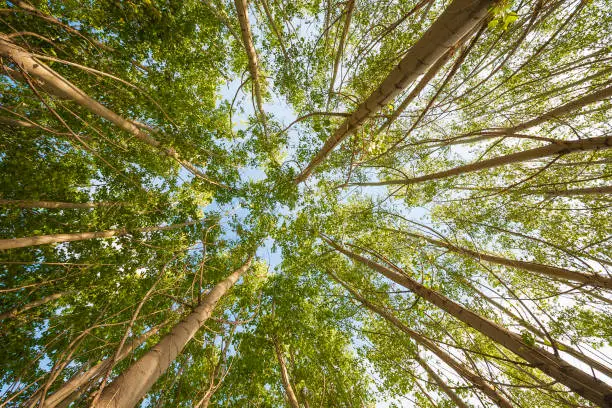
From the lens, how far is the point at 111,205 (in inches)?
219

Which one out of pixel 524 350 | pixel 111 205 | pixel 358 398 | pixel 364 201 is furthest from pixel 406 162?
pixel 111 205

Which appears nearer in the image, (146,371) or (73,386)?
(146,371)

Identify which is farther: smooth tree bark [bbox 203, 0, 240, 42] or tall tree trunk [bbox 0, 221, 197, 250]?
smooth tree bark [bbox 203, 0, 240, 42]

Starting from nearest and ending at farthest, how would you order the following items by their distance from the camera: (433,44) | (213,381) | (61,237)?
(433,44) < (213,381) < (61,237)

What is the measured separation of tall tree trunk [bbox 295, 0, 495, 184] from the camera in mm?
1685

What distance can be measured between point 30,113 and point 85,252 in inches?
141

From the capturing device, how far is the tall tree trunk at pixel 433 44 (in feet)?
5.53

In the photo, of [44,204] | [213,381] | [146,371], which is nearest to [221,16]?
[44,204]

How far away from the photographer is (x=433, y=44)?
1.89 metres

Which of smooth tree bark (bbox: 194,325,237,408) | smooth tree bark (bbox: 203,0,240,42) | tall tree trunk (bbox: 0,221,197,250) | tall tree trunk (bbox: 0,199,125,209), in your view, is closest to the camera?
smooth tree bark (bbox: 194,325,237,408)

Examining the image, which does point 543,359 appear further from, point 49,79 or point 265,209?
point 49,79

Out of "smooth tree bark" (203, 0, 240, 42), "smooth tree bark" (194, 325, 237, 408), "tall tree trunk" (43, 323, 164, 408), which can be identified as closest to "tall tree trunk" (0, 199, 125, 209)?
"tall tree trunk" (43, 323, 164, 408)

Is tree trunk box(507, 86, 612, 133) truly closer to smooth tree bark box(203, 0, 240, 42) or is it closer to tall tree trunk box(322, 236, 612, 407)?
tall tree trunk box(322, 236, 612, 407)

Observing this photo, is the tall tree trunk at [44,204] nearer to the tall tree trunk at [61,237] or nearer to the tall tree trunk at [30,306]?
the tall tree trunk at [61,237]
